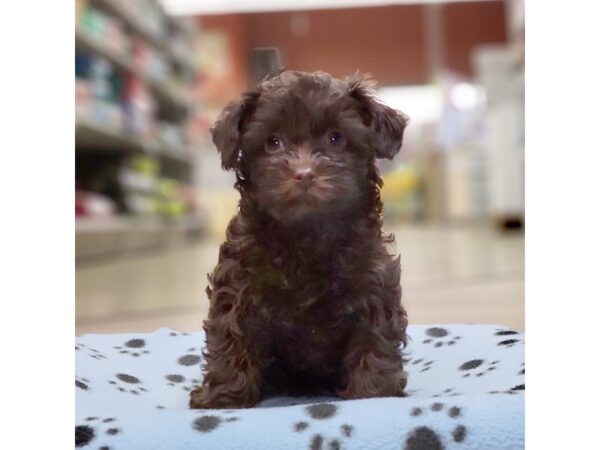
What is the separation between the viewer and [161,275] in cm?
368

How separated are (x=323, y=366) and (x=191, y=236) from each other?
4.78 metres

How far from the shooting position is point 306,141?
3.17 ft

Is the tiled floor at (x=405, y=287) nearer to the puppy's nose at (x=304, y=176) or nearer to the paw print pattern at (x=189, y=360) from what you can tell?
the paw print pattern at (x=189, y=360)

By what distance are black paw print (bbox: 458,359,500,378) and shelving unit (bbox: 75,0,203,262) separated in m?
1.57

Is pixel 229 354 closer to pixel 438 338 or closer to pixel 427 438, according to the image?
pixel 427 438

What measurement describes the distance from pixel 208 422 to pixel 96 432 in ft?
0.40

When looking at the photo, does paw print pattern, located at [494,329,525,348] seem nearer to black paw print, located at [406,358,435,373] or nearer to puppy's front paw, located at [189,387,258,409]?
black paw print, located at [406,358,435,373]

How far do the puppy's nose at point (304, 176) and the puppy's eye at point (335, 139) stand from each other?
0.07m

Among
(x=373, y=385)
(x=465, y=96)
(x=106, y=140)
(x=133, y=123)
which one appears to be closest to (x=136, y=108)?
(x=133, y=123)

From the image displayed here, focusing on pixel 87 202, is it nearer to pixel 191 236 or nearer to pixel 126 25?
pixel 126 25

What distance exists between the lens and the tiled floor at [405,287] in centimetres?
189
